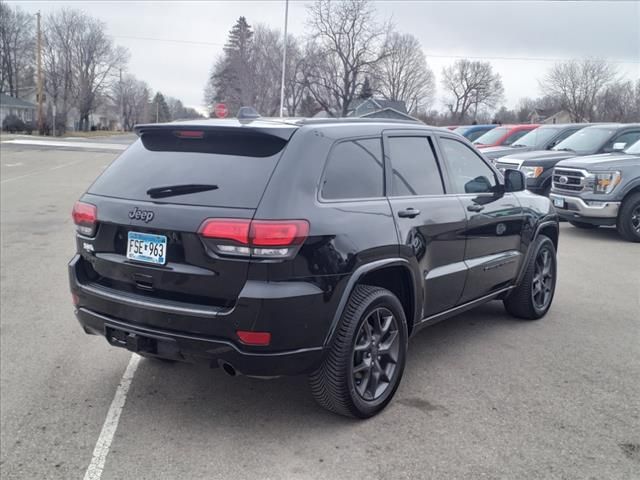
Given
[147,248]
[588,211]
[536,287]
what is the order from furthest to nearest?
[588,211]
[536,287]
[147,248]

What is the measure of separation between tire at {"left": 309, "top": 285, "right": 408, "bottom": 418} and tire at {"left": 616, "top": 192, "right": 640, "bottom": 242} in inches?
307

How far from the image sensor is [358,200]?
3906 millimetres

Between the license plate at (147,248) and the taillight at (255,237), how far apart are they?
1.09ft

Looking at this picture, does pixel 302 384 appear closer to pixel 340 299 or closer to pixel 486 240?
pixel 340 299

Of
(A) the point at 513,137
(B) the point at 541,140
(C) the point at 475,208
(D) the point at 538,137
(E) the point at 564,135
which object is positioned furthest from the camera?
(A) the point at 513,137

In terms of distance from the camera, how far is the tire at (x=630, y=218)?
10.5 meters

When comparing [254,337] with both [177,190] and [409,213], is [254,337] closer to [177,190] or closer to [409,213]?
[177,190]

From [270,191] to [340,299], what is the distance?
0.74 m

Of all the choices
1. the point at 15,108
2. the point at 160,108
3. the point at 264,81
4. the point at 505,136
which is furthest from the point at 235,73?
the point at 160,108

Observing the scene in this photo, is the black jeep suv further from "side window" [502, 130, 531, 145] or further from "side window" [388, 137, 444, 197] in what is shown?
"side window" [502, 130, 531, 145]

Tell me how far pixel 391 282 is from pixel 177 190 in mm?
1538

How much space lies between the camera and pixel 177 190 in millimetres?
3699

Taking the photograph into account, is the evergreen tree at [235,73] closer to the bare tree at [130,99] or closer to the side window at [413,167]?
the bare tree at [130,99]

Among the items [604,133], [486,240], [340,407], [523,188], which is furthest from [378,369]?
[604,133]
